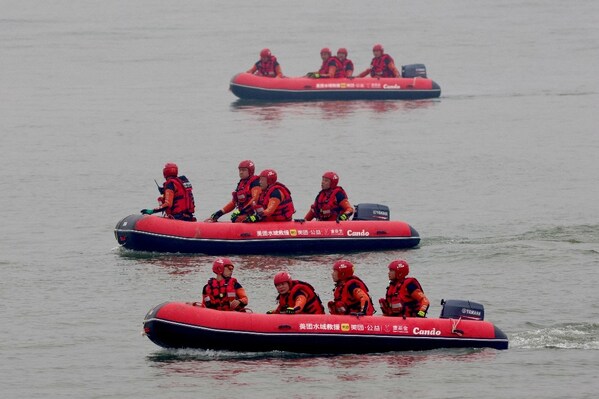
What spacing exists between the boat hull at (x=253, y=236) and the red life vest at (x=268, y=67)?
23955 millimetres

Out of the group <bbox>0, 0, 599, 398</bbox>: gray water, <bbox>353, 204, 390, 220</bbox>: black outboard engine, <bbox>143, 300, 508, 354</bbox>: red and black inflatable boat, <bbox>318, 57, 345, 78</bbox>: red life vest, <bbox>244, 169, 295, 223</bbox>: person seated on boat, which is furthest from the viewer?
<bbox>318, 57, 345, 78</bbox>: red life vest

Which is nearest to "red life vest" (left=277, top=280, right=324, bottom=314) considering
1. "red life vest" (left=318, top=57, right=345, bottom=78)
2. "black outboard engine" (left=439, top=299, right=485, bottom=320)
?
"black outboard engine" (left=439, top=299, right=485, bottom=320)

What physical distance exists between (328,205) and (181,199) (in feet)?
11.7

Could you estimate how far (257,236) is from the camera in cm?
3297

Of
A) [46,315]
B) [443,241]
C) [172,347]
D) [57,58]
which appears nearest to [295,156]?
[443,241]

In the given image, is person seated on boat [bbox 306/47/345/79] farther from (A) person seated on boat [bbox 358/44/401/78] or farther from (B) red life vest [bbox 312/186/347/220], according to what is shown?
(B) red life vest [bbox 312/186/347/220]

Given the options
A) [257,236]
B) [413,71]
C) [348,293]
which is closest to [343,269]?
[348,293]

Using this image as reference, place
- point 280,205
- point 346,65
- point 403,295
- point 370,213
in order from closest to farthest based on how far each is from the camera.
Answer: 1. point 403,295
2. point 280,205
3. point 370,213
4. point 346,65

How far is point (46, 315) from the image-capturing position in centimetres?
2875

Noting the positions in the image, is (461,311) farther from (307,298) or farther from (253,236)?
(253,236)

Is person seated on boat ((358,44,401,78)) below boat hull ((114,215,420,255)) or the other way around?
the other way around

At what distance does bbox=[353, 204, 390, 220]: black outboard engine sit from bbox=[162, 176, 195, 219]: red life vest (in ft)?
13.3

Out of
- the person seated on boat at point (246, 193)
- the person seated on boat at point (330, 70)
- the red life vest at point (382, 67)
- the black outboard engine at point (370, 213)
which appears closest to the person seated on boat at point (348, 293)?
the person seated on boat at point (246, 193)

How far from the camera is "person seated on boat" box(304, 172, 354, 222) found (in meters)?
33.2
